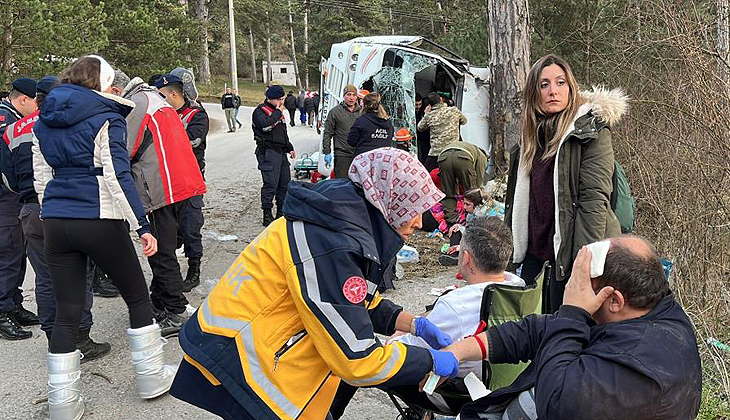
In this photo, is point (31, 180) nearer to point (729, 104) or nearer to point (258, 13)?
point (729, 104)

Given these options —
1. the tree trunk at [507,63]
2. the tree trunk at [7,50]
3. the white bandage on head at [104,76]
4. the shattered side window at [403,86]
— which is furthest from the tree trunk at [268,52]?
the white bandage on head at [104,76]

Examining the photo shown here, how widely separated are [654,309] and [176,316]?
3.89m

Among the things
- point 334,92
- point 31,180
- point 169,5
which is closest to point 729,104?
point 31,180

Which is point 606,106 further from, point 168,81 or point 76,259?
point 168,81

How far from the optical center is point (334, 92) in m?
12.9

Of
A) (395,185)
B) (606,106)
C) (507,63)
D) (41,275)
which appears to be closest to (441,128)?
(507,63)

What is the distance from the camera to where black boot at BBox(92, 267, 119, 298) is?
579 cm

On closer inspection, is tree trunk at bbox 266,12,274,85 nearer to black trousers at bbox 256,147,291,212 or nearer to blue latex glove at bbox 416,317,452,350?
black trousers at bbox 256,147,291,212

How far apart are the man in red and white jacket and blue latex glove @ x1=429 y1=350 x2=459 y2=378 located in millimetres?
3112

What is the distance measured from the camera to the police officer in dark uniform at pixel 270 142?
8359mm

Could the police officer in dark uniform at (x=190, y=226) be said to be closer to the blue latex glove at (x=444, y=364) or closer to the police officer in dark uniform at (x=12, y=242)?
the police officer in dark uniform at (x=12, y=242)

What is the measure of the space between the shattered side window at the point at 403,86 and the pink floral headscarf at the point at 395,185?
814cm

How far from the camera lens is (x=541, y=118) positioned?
3.59 meters

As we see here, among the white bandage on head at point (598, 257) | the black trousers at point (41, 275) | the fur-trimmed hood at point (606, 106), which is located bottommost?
the black trousers at point (41, 275)
